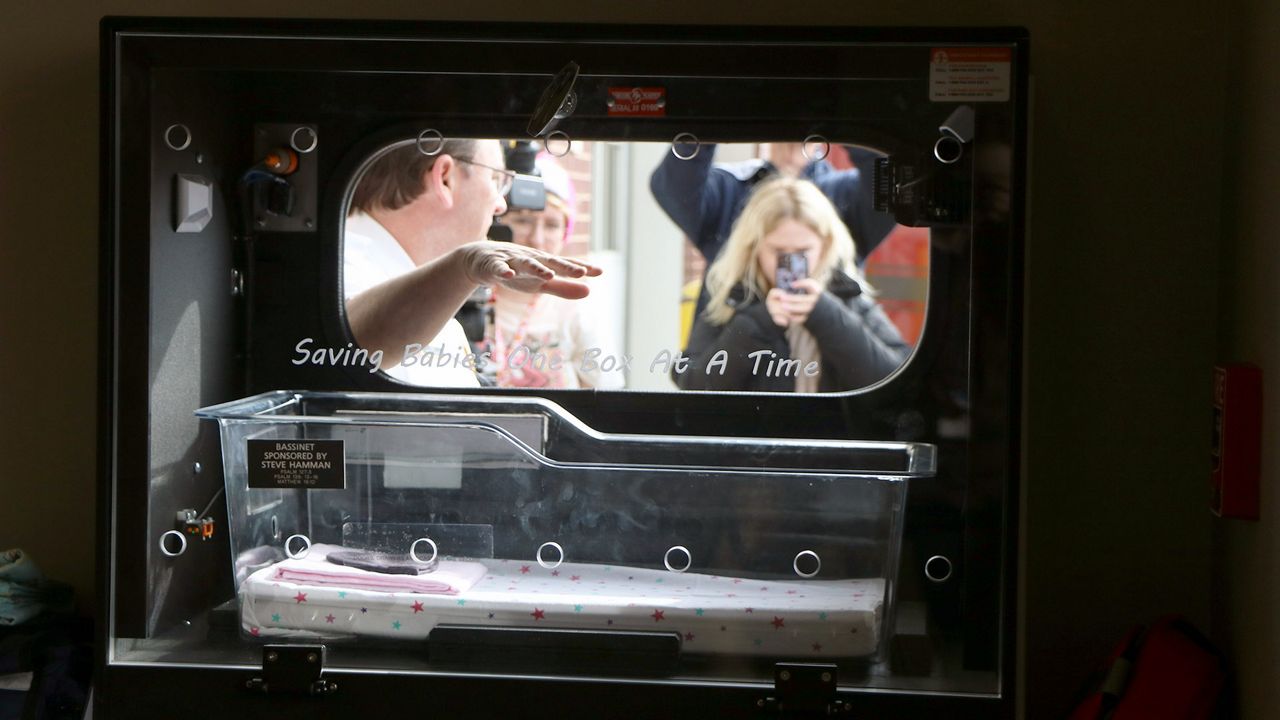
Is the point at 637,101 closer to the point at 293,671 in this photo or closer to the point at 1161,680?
the point at 293,671

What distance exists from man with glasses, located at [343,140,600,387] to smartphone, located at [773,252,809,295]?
0.28 meters

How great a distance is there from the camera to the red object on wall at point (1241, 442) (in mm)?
1752

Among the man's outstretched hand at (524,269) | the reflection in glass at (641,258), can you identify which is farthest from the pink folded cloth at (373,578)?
the man's outstretched hand at (524,269)

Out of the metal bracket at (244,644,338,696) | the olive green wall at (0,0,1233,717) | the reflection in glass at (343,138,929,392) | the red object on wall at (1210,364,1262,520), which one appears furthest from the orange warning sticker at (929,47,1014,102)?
the metal bracket at (244,644,338,696)

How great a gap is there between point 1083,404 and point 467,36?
1.23 m

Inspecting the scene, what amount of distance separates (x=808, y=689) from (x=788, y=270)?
Result: 2.01 ft

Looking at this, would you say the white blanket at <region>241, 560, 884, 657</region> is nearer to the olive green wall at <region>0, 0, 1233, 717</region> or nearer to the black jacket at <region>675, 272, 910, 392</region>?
the black jacket at <region>675, 272, 910, 392</region>

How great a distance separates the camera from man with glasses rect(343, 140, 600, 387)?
180 centimetres

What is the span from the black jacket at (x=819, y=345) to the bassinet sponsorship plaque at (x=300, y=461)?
53 centimetres

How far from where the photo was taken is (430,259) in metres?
1.84

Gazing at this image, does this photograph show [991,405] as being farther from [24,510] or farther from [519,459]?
[24,510]

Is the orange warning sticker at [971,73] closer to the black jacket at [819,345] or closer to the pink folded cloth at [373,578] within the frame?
the black jacket at [819,345]

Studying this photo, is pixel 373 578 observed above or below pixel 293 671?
above

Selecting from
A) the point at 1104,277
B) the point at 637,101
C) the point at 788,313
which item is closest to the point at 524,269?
the point at 637,101
